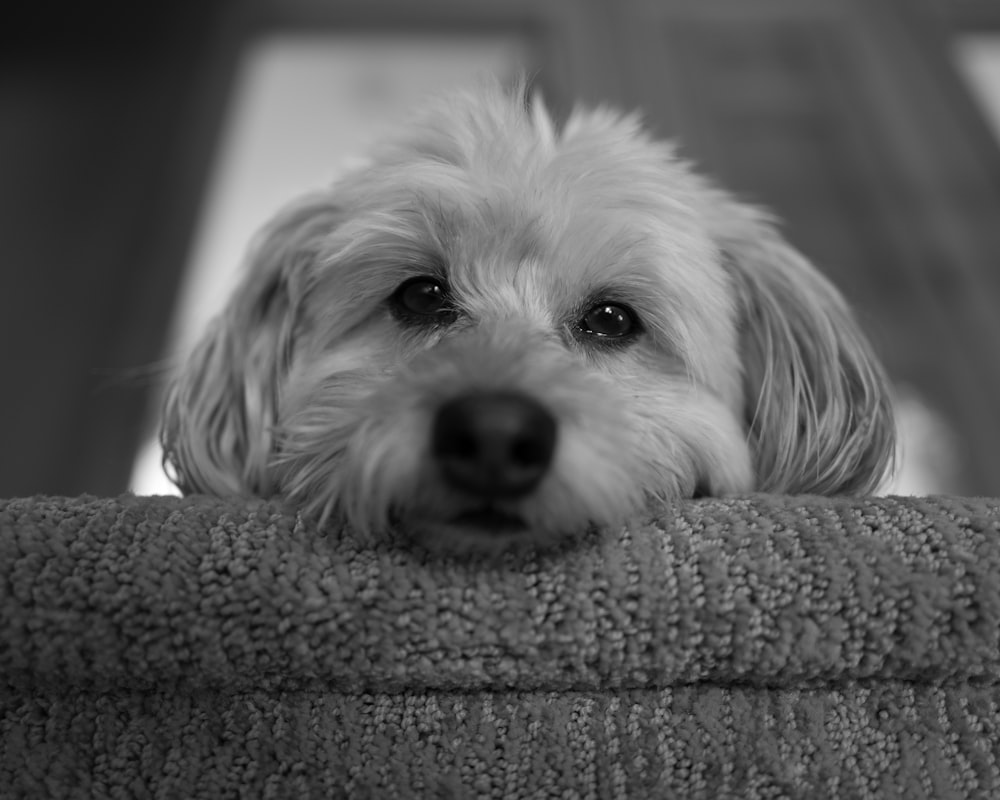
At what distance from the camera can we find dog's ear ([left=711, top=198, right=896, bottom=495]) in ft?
3.19

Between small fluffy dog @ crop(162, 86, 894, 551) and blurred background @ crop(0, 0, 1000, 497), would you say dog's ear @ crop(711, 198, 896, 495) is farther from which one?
blurred background @ crop(0, 0, 1000, 497)

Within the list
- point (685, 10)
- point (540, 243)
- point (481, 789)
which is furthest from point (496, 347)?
point (685, 10)

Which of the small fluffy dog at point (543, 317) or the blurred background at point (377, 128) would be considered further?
the blurred background at point (377, 128)

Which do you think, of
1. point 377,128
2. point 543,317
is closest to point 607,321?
point 543,317

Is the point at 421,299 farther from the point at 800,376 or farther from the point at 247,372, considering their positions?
the point at 800,376

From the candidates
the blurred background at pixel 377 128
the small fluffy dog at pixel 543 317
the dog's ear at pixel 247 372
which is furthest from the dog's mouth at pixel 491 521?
the blurred background at pixel 377 128

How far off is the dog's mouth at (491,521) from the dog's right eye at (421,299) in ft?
1.25

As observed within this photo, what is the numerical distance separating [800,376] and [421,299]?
51cm

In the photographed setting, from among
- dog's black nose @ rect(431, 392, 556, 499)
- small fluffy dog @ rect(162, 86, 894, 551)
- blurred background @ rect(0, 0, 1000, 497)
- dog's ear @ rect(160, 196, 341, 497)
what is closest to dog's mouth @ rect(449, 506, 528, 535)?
dog's black nose @ rect(431, 392, 556, 499)

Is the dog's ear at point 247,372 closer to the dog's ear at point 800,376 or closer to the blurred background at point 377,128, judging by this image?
the dog's ear at point 800,376

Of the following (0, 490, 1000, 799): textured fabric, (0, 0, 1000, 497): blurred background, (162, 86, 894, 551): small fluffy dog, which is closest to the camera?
Answer: (0, 490, 1000, 799): textured fabric

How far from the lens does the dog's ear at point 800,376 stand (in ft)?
3.19

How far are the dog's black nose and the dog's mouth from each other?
0.6 inches

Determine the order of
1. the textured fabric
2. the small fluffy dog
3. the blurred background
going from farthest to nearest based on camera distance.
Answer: the blurred background → the small fluffy dog → the textured fabric
